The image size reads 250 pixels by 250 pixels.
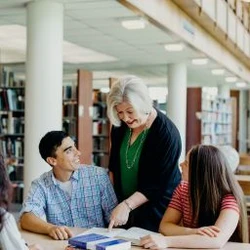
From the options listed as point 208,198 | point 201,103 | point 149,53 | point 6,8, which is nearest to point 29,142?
point 6,8

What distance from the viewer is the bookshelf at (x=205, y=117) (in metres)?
12.1

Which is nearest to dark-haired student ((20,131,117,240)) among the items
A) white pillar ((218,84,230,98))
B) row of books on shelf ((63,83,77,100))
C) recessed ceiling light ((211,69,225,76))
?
→ row of books on shelf ((63,83,77,100))

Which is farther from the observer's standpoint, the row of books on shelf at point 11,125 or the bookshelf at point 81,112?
the row of books on shelf at point 11,125

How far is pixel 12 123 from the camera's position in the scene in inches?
358

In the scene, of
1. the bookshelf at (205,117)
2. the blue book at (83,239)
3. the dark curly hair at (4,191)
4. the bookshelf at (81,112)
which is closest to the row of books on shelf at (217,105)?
the bookshelf at (205,117)

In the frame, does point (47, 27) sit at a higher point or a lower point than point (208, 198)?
higher

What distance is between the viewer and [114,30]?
7.52 meters

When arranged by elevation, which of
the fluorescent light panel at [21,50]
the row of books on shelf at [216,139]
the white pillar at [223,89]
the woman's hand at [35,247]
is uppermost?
the fluorescent light panel at [21,50]

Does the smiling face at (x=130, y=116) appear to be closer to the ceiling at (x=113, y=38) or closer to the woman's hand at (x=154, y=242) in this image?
the woman's hand at (x=154, y=242)

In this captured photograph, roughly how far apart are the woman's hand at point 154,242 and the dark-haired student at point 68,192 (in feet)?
2.09

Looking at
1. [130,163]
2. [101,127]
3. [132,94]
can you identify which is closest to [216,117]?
[101,127]

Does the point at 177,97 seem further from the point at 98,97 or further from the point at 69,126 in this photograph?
the point at 69,126

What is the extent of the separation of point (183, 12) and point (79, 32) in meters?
1.59

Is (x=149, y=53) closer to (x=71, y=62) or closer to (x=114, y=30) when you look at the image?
(x=114, y=30)
